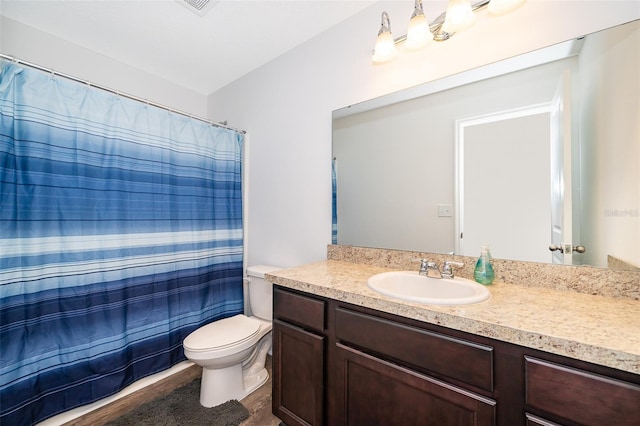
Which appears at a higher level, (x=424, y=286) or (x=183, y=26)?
(x=183, y=26)

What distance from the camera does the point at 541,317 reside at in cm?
77

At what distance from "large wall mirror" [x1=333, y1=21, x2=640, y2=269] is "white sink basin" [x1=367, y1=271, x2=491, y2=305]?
0.70ft

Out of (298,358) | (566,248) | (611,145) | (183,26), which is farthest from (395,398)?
(183,26)

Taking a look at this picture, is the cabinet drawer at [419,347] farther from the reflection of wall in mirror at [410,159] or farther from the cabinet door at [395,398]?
the reflection of wall in mirror at [410,159]

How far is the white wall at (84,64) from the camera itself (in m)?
1.65

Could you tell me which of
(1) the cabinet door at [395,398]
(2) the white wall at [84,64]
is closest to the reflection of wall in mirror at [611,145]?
(1) the cabinet door at [395,398]

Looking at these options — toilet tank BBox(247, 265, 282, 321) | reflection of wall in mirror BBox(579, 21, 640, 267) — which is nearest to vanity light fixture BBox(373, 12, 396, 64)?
reflection of wall in mirror BBox(579, 21, 640, 267)

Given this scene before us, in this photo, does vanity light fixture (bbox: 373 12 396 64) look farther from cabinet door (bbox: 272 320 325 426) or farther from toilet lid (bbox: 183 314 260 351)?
toilet lid (bbox: 183 314 260 351)

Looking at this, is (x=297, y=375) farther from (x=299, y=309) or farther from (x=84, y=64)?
(x=84, y=64)

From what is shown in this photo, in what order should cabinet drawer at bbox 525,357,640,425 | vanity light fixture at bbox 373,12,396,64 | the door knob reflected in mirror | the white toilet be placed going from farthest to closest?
the white toilet
vanity light fixture at bbox 373,12,396,64
the door knob reflected in mirror
cabinet drawer at bbox 525,357,640,425

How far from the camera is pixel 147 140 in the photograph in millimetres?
1735

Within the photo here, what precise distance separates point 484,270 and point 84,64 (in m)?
2.91

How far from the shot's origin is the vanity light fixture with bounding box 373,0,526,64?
112 cm

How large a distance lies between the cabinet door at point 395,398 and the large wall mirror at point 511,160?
2.14 feet
